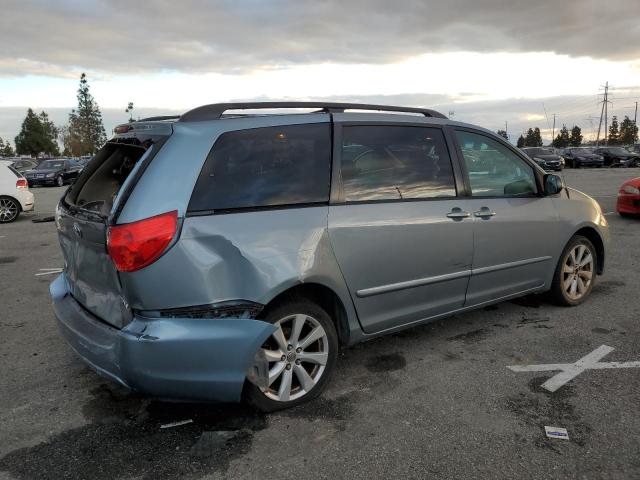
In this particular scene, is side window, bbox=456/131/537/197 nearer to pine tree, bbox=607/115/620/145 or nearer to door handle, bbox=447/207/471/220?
door handle, bbox=447/207/471/220

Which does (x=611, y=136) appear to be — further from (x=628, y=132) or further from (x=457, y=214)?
(x=457, y=214)

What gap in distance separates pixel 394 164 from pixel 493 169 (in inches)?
41.6

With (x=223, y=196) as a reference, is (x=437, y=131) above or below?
above

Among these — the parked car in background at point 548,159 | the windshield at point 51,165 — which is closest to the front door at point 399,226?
the windshield at point 51,165

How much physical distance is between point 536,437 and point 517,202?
2.07 m

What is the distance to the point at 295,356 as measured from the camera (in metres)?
3.15

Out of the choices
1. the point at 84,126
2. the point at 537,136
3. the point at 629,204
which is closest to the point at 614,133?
the point at 537,136

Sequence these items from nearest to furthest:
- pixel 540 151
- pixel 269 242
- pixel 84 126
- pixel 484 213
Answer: pixel 269 242, pixel 484 213, pixel 540 151, pixel 84 126

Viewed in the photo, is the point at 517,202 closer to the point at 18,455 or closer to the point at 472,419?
the point at 472,419

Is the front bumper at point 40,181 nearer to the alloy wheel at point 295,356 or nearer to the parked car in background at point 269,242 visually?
the parked car in background at point 269,242

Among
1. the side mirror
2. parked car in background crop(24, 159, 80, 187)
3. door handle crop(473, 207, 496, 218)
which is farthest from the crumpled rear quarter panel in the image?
parked car in background crop(24, 159, 80, 187)

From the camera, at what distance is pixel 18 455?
9.14 feet

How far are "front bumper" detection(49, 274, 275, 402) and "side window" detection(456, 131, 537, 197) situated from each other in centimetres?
208

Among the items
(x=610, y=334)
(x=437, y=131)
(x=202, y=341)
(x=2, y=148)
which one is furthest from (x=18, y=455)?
(x=2, y=148)
